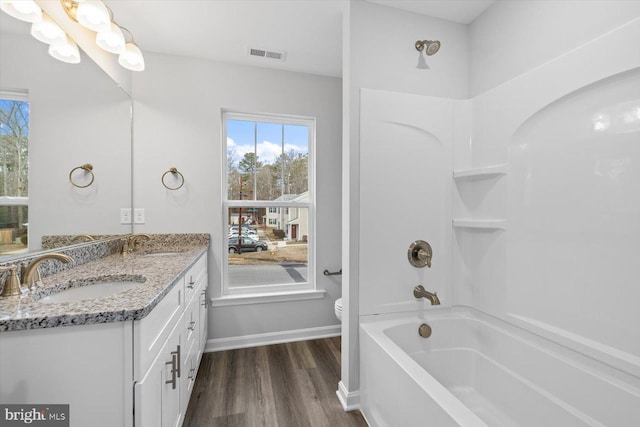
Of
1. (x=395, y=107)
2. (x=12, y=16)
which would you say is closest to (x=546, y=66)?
(x=395, y=107)

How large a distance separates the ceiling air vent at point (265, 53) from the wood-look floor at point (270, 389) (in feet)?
8.33

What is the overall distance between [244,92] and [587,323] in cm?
276

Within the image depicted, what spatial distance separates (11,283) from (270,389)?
149 cm

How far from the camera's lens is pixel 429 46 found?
1670 mm

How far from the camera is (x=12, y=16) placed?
116cm

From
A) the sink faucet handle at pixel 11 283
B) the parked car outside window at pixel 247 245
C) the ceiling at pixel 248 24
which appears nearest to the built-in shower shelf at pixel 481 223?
the ceiling at pixel 248 24

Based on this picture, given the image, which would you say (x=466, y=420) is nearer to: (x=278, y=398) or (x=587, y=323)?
(x=587, y=323)

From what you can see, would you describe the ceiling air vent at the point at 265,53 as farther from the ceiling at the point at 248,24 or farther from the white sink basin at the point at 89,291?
the white sink basin at the point at 89,291

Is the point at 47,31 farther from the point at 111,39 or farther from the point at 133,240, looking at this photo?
the point at 133,240

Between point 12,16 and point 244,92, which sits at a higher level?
point 244,92

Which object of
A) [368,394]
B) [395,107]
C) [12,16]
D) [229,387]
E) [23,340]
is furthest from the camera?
[229,387]

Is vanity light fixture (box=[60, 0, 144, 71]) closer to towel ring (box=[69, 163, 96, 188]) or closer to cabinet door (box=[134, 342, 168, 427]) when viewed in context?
towel ring (box=[69, 163, 96, 188])

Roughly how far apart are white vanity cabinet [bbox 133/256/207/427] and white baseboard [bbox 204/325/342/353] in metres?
0.50

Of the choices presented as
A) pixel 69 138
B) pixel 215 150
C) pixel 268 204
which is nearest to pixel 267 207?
pixel 268 204
